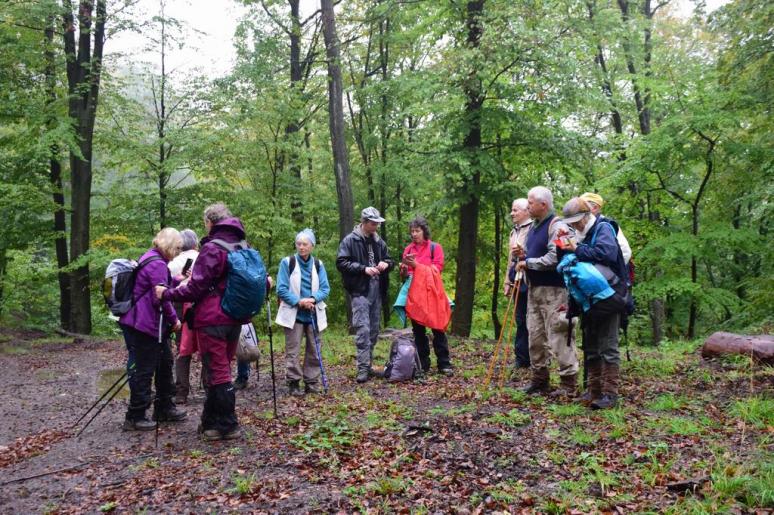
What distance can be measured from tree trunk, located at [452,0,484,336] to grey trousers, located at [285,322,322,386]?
540 cm

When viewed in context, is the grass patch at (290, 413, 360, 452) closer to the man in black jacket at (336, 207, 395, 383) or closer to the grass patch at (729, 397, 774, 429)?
the man in black jacket at (336, 207, 395, 383)

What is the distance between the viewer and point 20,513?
375 cm

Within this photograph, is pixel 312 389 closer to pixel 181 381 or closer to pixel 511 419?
pixel 181 381

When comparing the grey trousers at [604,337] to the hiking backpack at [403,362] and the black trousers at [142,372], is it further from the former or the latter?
the black trousers at [142,372]

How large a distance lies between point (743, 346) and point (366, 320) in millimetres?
5023

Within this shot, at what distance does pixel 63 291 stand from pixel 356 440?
14.0 metres

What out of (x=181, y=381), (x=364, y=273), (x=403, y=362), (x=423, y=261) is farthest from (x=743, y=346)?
(x=181, y=381)

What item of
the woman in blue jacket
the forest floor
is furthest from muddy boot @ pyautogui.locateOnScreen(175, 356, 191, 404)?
the woman in blue jacket

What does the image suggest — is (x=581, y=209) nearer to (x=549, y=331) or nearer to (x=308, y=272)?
(x=549, y=331)

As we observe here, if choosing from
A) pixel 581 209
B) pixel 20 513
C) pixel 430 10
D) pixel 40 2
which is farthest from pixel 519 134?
pixel 40 2

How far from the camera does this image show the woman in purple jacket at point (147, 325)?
536 centimetres

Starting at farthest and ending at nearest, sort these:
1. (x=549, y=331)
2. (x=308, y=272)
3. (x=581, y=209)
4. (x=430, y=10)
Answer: (x=430, y=10) < (x=308, y=272) < (x=549, y=331) < (x=581, y=209)

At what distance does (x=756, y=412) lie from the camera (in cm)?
472

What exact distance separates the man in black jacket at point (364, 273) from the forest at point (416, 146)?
107cm
